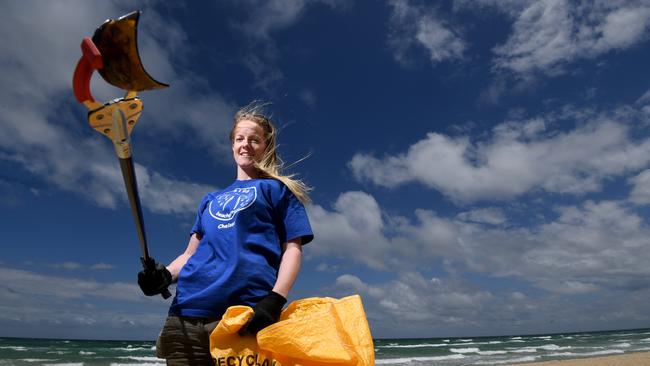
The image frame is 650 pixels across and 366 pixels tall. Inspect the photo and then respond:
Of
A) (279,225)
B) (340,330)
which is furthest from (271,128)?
(340,330)

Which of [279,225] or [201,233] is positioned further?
[201,233]

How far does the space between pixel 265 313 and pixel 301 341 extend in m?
0.18


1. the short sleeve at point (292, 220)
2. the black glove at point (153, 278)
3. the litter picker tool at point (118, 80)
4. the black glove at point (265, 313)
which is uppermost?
the litter picker tool at point (118, 80)

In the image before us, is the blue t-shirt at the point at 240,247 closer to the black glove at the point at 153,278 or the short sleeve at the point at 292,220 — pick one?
the short sleeve at the point at 292,220

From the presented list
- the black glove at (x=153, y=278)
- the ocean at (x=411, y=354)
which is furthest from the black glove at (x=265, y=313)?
the ocean at (x=411, y=354)

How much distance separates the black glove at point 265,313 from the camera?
65.9 inches

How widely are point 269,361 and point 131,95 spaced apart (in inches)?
44.3

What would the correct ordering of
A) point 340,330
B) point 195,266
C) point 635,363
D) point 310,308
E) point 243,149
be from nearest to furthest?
point 340,330 → point 310,308 → point 195,266 → point 243,149 → point 635,363

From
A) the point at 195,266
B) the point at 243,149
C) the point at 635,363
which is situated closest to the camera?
the point at 195,266

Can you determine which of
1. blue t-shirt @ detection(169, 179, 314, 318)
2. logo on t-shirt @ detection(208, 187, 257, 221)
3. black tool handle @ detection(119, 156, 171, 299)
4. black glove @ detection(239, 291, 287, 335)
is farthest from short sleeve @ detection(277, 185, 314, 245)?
black tool handle @ detection(119, 156, 171, 299)

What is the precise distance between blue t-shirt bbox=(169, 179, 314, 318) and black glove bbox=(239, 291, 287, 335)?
0.41 ft

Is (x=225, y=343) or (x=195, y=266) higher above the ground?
(x=195, y=266)

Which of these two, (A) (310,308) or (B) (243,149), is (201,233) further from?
(A) (310,308)

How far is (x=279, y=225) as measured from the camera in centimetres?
214
